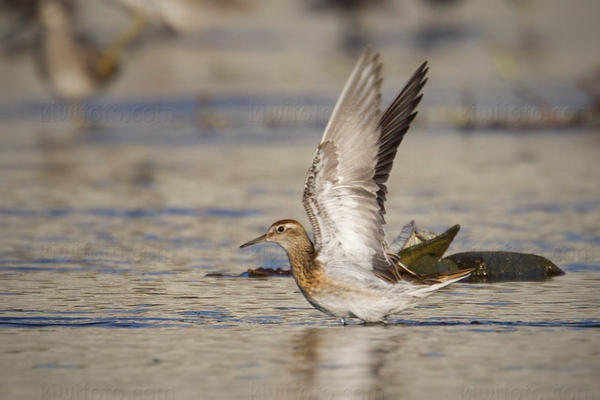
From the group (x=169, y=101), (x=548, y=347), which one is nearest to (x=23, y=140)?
(x=169, y=101)

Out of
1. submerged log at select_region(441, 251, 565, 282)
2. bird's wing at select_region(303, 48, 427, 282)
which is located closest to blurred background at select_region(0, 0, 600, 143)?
submerged log at select_region(441, 251, 565, 282)

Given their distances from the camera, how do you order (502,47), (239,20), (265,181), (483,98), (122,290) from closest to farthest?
(122,290) → (265,181) → (483,98) → (502,47) → (239,20)

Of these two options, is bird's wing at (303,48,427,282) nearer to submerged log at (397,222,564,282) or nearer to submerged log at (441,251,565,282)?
submerged log at (397,222,564,282)

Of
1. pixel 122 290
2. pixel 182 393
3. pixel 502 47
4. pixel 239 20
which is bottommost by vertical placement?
pixel 182 393

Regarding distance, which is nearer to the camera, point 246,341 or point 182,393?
point 182,393

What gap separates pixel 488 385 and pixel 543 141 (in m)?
11.8

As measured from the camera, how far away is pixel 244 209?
42.8 feet

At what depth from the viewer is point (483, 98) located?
72.1ft

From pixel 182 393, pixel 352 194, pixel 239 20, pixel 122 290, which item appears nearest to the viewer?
pixel 182 393

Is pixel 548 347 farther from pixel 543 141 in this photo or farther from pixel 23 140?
pixel 23 140

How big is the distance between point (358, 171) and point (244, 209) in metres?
5.30

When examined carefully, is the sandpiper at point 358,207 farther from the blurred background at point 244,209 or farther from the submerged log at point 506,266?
the submerged log at point 506,266

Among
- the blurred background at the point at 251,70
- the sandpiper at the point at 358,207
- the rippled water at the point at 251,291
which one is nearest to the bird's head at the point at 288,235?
the sandpiper at the point at 358,207

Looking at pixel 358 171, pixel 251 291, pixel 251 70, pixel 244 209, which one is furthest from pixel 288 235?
pixel 251 70
